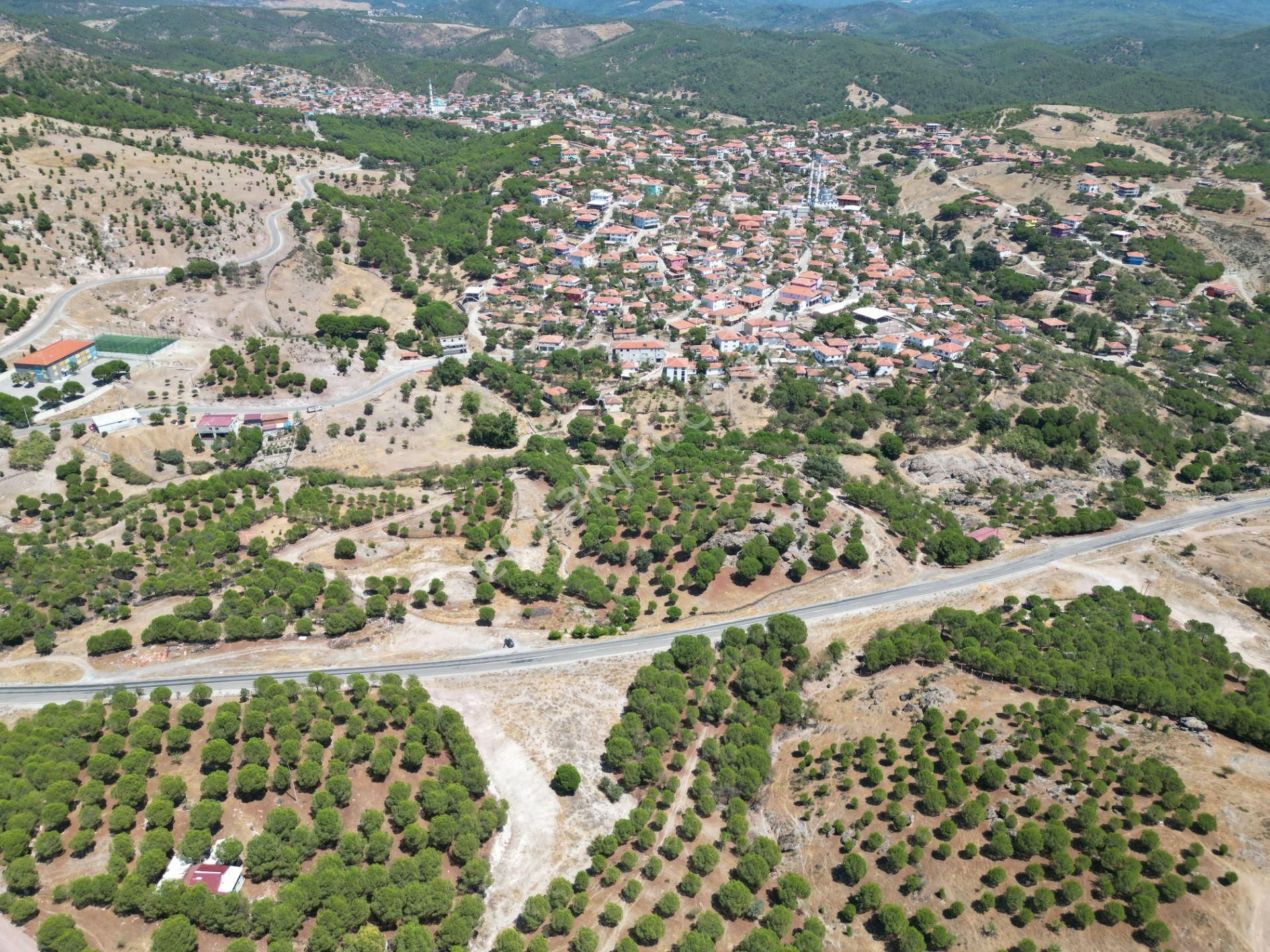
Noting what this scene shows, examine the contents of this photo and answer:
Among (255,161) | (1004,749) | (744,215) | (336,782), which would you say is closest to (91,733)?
(336,782)

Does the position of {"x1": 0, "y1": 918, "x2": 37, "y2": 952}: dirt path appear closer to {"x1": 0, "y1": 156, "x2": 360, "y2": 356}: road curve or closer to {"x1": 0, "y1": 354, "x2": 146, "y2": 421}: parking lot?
{"x1": 0, "y1": 354, "x2": 146, "y2": 421}: parking lot

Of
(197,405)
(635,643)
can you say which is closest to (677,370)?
(635,643)

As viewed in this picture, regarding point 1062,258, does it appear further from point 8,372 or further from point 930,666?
point 8,372

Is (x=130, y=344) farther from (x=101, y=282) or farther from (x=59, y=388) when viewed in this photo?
(x=101, y=282)

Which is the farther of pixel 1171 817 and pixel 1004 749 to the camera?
pixel 1004 749

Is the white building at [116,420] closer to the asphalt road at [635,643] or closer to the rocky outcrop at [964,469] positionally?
the asphalt road at [635,643]

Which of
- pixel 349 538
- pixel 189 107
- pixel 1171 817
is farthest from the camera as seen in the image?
pixel 189 107
